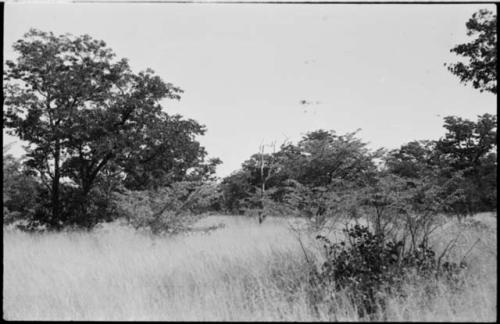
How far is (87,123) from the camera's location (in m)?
Answer: 13.4

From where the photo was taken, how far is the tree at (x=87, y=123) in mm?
13258

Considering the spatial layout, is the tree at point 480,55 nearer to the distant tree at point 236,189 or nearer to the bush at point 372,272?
the bush at point 372,272

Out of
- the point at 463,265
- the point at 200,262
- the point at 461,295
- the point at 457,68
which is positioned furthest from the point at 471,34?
the point at 200,262

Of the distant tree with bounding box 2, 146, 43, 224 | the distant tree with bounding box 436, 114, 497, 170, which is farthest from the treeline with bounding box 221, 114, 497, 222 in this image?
the distant tree with bounding box 2, 146, 43, 224

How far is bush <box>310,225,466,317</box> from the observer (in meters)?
5.14

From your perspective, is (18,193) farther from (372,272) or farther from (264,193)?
(372,272)

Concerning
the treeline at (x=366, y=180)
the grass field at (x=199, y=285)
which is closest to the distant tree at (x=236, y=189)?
the treeline at (x=366, y=180)

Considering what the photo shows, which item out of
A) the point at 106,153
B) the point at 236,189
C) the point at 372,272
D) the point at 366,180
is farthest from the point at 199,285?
the point at 236,189

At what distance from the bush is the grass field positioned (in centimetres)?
21

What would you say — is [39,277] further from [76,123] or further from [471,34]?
[471,34]

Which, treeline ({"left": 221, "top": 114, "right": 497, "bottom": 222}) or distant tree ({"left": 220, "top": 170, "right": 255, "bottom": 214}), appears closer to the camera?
treeline ({"left": 221, "top": 114, "right": 497, "bottom": 222})

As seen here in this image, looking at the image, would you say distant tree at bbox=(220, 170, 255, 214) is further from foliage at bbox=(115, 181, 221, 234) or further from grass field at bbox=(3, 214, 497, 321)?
grass field at bbox=(3, 214, 497, 321)

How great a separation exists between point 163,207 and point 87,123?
4048 millimetres

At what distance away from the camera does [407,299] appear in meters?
4.65
